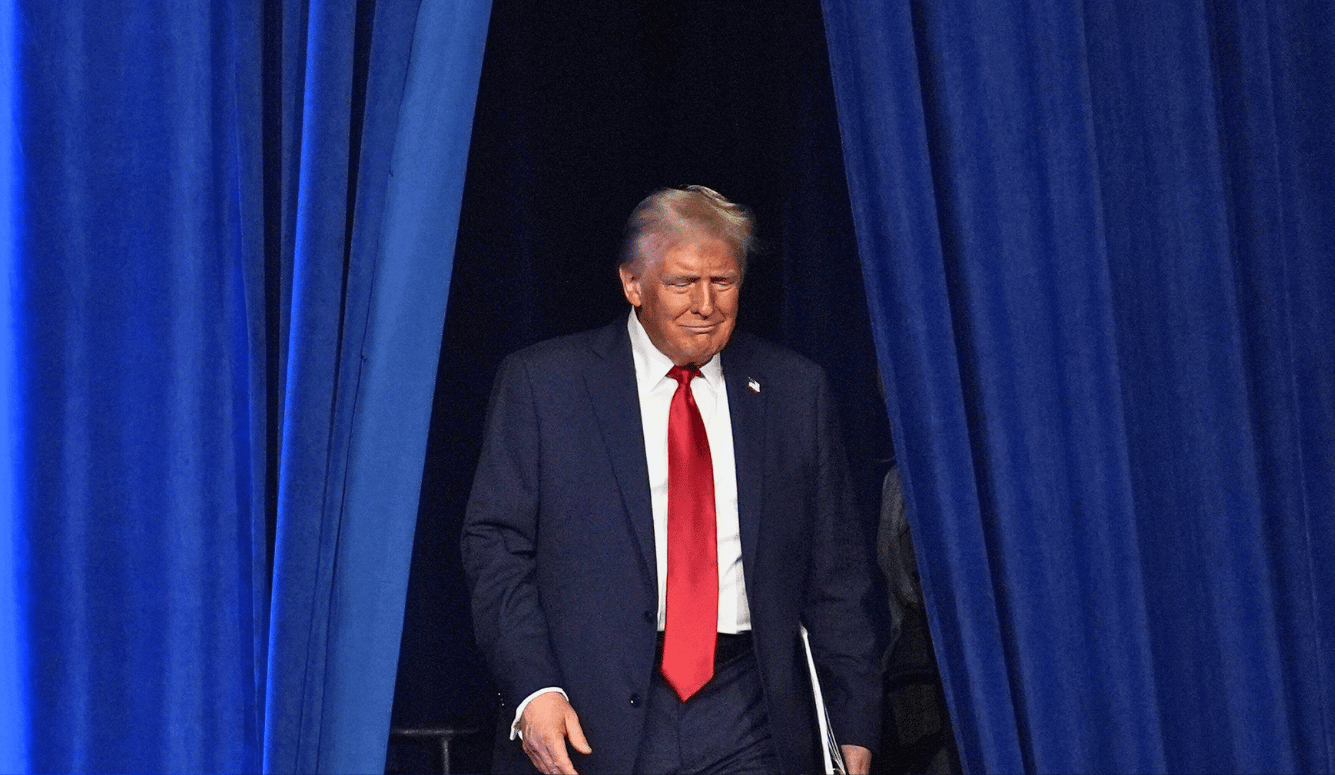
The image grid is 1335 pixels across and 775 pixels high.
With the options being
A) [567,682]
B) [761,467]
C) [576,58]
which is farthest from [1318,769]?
[576,58]

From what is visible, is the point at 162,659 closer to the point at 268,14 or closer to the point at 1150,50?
the point at 268,14

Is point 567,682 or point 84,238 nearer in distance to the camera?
point 84,238

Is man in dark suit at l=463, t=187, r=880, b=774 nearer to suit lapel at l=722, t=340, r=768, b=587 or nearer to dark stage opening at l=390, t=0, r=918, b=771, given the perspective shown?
suit lapel at l=722, t=340, r=768, b=587

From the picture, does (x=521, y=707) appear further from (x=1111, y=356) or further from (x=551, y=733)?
(x=1111, y=356)

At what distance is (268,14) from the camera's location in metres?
2.08

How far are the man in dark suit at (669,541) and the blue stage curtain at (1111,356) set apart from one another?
66 cm

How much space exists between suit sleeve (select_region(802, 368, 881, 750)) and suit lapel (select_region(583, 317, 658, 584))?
39cm

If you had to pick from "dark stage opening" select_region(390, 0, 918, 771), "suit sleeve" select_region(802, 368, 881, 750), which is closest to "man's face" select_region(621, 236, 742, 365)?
"suit sleeve" select_region(802, 368, 881, 750)

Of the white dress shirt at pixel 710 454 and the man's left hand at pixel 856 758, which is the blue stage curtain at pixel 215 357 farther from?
the man's left hand at pixel 856 758

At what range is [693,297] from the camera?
2766mm

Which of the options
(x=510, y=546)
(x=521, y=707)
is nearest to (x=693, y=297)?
(x=510, y=546)

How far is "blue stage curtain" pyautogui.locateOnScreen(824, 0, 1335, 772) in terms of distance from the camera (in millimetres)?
2105

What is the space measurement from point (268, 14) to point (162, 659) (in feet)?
3.02

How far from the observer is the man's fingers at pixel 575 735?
2.48 m
